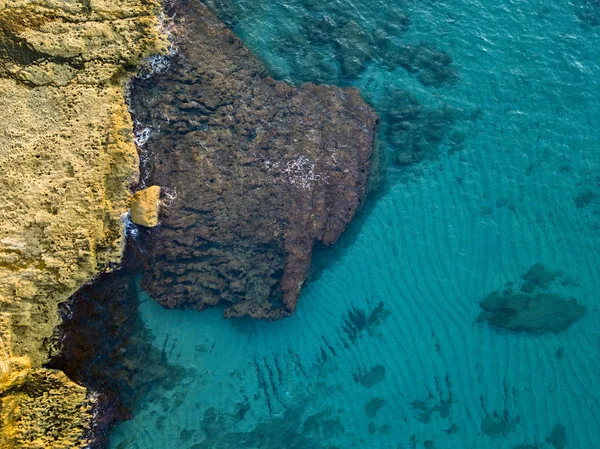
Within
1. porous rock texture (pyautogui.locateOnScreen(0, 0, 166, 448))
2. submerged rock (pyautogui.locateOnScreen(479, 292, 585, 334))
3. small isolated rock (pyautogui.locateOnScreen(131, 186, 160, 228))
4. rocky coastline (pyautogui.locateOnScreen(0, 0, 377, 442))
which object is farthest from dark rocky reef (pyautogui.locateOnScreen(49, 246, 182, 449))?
submerged rock (pyautogui.locateOnScreen(479, 292, 585, 334))

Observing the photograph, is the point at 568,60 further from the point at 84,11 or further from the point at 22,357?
the point at 22,357

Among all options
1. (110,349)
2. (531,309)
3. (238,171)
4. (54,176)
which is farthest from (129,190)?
(531,309)

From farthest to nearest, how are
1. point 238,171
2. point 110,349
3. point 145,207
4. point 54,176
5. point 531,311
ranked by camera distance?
point 531,311 → point 238,171 → point 145,207 → point 110,349 → point 54,176

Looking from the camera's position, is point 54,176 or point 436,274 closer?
point 54,176

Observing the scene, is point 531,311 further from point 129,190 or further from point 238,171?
point 129,190

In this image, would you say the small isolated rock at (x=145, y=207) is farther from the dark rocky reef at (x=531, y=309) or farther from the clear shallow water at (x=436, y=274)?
the dark rocky reef at (x=531, y=309)

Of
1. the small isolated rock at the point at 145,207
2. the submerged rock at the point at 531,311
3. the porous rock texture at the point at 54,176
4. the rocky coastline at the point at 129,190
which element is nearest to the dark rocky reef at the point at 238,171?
the rocky coastline at the point at 129,190
